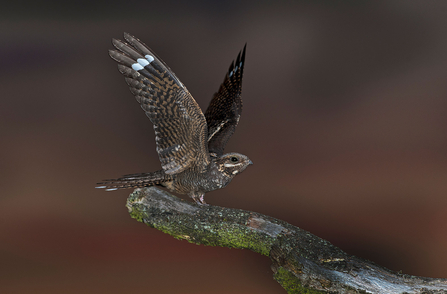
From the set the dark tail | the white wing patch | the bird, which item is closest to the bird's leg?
the bird

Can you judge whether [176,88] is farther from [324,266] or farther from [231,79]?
[324,266]

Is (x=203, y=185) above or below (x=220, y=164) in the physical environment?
below

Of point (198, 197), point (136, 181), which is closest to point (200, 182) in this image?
point (198, 197)

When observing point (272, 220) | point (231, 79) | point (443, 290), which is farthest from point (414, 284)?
point (231, 79)

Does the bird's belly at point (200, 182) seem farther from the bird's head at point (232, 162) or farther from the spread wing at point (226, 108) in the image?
the spread wing at point (226, 108)

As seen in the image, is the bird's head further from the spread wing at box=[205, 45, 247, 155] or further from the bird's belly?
the spread wing at box=[205, 45, 247, 155]

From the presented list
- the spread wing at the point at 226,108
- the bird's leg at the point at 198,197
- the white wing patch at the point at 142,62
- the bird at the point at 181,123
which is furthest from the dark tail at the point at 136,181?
the white wing patch at the point at 142,62

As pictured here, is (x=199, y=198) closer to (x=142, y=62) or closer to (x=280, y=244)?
(x=280, y=244)
